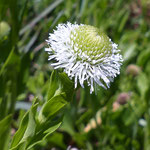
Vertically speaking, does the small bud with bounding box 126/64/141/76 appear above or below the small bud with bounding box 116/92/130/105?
above

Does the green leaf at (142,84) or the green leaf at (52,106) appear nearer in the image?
the green leaf at (52,106)

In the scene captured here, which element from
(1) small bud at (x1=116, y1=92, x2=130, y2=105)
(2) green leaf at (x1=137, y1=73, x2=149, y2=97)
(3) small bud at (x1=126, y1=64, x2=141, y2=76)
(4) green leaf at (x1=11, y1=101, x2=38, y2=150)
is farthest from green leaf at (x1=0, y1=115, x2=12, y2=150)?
(3) small bud at (x1=126, y1=64, x2=141, y2=76)

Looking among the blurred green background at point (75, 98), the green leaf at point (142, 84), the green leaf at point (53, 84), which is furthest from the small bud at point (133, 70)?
the green leaf at point (53, 84)

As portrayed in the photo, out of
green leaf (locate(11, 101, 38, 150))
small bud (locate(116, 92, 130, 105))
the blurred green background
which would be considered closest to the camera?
green leaf (locate(11, 101, 38, 150))

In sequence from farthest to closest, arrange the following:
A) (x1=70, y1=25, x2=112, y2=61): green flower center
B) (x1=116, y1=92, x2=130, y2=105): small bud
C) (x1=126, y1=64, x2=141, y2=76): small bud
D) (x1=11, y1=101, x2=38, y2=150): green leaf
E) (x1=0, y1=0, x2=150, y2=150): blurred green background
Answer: (x1=126, y1=64, x2=141, y2=76): small bud
(x1=116, y1=92, x2=130, y2=105): small bud
(x1=0, y1=0, x2=150, y2=150): blurred green background
(x1=70, y1=25, x2=112, y2=61): green flower center
(x1=11, y1=101, x2=38, y2=150): green leaf

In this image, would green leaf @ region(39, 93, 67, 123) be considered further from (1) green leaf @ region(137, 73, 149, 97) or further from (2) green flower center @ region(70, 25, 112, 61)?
(1) green leaf @ region(137, 73, 149, 97)

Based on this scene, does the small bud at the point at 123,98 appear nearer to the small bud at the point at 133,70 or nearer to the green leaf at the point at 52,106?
the small bud at the point at 133,70

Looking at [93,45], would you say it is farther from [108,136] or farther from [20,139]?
[108,136]

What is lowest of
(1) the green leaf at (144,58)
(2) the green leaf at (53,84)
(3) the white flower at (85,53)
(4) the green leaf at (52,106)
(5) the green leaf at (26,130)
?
(5) the green leaf at (26,130)

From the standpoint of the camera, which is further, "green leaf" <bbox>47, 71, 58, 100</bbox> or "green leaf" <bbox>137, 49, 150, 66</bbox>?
"green leaf" <bbox>137, 49, 150, 66</bbox>
